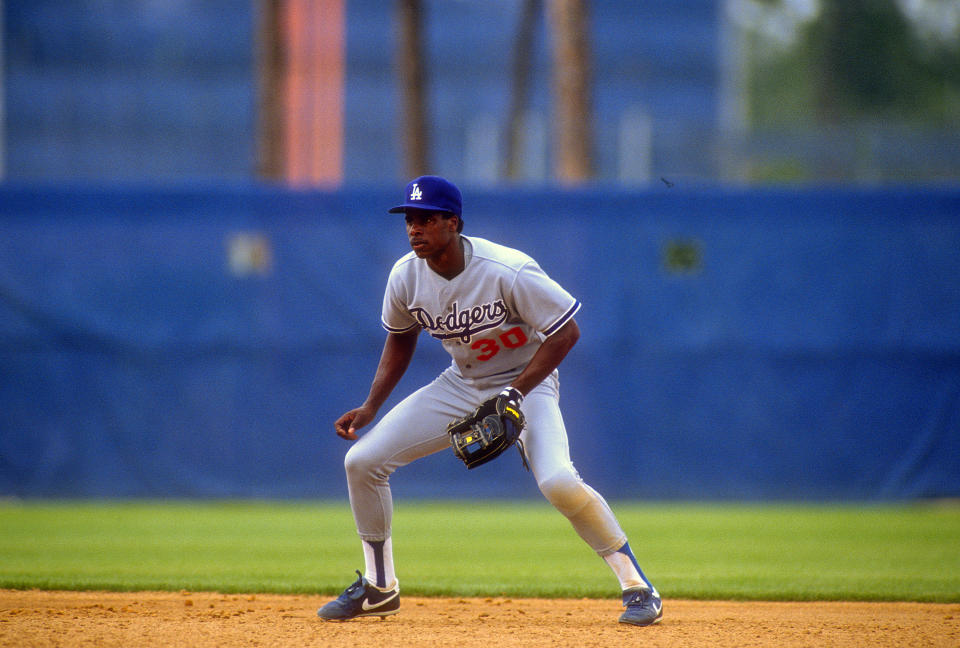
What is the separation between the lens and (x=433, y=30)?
30.1m

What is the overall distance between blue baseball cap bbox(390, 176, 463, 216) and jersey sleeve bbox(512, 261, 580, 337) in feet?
1.34

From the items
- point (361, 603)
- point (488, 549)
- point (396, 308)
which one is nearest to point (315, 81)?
point (488, 549)

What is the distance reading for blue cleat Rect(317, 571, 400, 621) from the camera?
4699 millimetres

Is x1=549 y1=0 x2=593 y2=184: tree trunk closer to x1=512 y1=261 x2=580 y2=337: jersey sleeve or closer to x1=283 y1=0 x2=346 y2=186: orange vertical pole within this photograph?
x1=512 y1=261 x2=580 y2=337: jersey sleeve

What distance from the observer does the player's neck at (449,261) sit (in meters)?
4.66

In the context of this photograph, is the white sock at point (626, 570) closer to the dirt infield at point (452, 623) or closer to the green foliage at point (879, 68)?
the dirt infield at point (452, 623)

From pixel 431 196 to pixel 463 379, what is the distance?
2.87 feet

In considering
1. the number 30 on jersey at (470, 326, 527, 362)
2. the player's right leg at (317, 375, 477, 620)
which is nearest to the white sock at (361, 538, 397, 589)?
the player's right leg at (317, 375, 477, 620)

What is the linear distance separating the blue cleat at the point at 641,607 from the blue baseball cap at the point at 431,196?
5.72 ft

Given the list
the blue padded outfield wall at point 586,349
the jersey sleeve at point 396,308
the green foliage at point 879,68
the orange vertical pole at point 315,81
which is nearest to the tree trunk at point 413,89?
the blue padded outfield wall at point 586,349

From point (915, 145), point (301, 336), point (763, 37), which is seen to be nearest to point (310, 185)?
point (301, 336)

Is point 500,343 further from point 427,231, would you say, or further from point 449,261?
point 427,231

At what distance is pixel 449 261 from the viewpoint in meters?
4.68

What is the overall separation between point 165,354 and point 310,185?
6.38 feet
